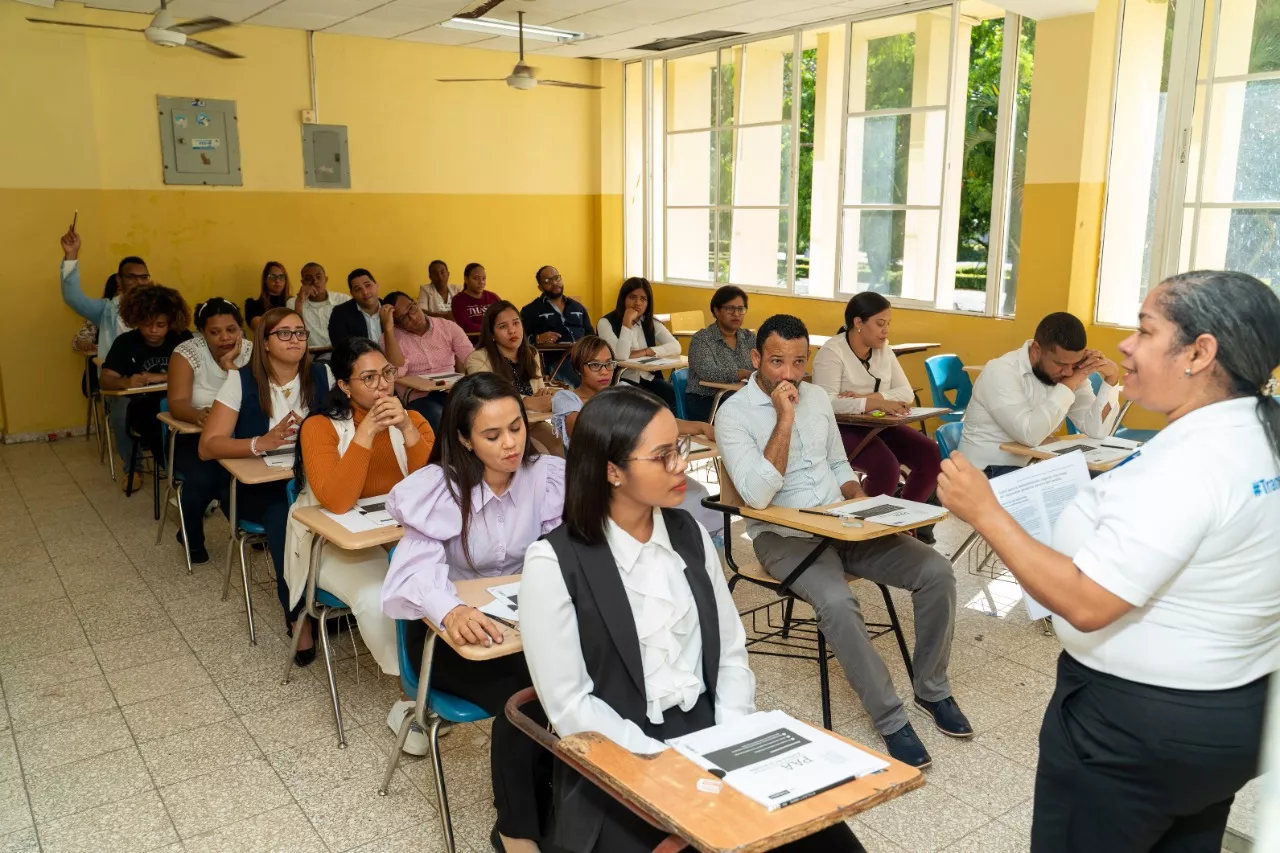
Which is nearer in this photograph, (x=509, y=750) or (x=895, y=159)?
(x=509, y=750)

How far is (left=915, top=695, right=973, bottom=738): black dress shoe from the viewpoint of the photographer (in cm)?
314

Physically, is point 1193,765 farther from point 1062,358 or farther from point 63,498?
point 63,498

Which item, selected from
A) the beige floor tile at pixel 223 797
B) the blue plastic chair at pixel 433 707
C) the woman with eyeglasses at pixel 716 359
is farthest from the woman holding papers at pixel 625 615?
the woman with eyeglasses at pixel 716 359

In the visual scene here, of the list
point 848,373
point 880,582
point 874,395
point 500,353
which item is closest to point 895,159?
point 848,373

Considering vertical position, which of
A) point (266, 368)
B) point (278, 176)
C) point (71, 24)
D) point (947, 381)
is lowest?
point (947, 381)

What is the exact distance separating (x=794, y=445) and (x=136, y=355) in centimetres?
403

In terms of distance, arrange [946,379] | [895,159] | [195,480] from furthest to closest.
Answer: [895,159]
[946,379]
[195,480]

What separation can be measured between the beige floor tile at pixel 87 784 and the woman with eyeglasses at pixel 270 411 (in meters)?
0.83

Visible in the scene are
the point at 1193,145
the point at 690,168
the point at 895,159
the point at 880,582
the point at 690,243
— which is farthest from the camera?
the point at 690,243

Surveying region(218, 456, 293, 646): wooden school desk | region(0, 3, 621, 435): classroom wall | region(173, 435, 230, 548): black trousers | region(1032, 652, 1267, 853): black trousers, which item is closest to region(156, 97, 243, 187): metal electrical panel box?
region(0, 3, 621, 435): classroom wall

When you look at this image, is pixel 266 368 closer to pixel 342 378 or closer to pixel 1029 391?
pixel 342 378

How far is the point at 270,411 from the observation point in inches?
159

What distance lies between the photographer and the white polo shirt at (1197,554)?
1.46 metres

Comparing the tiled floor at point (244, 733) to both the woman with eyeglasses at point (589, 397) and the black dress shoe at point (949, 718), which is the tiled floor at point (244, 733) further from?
the woman with eyeglasses at point (589, 397)
